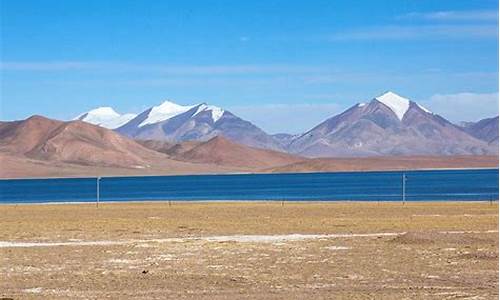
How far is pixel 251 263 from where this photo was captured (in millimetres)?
28297

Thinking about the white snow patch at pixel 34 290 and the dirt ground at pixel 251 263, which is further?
the white snow patch at pixel 34 290

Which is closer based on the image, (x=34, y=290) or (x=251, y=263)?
(x=34, y=290)

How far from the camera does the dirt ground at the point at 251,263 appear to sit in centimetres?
2202

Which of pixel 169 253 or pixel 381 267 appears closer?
pixel 381 267

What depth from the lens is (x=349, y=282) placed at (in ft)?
76.8

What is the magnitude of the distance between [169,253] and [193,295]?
10.6m

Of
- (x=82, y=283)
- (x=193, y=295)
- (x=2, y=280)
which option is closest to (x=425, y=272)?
(x=193, y=295)

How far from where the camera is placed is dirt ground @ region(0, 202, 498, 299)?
22016 mm

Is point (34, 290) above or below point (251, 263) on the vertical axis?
above

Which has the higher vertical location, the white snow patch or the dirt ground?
the white snow patch

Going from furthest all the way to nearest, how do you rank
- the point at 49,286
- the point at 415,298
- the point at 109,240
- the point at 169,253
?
the point at 109,240 < the point at 169,253 < the point at 49,286 < the point at 415,298

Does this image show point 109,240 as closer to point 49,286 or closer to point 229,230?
point 229,230

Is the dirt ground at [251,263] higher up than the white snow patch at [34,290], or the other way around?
the white snow patch at [34,290]

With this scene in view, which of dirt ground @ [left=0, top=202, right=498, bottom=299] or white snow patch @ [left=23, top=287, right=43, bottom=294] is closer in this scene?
dirt ground @ [left=0, top=202, right=498, bottom=299]
